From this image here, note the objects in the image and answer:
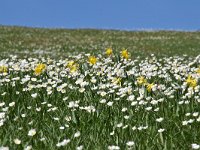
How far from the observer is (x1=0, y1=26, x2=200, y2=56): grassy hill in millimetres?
35672

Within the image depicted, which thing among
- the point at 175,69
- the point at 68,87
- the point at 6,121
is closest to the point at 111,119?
the point at 6,121

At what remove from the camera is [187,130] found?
647cm

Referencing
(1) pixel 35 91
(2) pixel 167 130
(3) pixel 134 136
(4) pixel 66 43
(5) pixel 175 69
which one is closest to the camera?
(3) pixel 134 136

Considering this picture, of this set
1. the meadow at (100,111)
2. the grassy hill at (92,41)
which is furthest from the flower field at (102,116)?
the grassy hill at (92,41)

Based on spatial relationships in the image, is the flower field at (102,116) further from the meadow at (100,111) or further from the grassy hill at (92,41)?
the grassy hill at (92,41)

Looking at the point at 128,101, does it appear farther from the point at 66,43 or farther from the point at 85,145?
the point at 66,43

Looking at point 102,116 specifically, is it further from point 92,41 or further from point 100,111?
point 92,41

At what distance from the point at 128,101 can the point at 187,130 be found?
6.91ft

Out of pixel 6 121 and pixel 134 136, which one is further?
pixel 6 121

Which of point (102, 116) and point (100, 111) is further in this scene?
point (100, 111)

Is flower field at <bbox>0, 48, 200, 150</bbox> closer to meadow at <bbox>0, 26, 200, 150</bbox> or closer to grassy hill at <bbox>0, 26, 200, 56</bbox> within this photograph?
meadow at <bbox>0, 26, 200, 150</bbox>

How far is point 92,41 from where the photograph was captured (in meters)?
42.8

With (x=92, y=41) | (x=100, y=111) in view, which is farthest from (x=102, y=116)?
(x=92, y=41)

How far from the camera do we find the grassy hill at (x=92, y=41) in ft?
117
